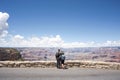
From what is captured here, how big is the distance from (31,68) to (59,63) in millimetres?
2431

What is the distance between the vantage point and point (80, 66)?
20203 millimetres

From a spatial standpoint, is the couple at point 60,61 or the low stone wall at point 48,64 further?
the low stone wall at point 48,64

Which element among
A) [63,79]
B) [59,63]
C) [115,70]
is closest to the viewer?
[63,79]

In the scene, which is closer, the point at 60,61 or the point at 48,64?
the point at 60,61

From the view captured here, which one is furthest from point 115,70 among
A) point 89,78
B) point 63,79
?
point 63,79

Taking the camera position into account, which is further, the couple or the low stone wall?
the low stone wall

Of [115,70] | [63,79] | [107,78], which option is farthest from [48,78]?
[115,70]

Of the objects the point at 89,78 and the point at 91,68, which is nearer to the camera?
→ the point at 89,78

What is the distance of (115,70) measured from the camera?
60.8 ft

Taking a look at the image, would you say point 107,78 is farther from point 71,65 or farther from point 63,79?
point 71,65

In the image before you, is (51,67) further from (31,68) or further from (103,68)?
(103,68)

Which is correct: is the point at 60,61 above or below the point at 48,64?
above

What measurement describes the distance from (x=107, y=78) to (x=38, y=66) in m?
7.35

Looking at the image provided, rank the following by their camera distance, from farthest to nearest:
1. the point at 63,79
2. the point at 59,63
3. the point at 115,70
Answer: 1. the point at 59,63
2. the point at 115,70
3. the point at 63,79
